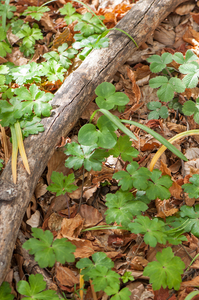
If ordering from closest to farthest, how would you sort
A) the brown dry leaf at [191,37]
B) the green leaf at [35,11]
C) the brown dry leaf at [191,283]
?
the brown dry leaf at [191,283] → the brown dry leaf at [191,37] → the green leaf at [35,11]

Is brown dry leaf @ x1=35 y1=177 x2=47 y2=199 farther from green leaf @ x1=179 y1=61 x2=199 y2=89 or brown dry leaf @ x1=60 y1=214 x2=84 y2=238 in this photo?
green leaf @ x1=179 y1=61 x2=199 y2=89

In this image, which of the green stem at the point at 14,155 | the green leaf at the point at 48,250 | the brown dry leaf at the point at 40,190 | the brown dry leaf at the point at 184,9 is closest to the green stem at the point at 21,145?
the green stem at the point at 14,155

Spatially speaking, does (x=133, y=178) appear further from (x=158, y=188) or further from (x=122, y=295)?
(x=122, y=295)

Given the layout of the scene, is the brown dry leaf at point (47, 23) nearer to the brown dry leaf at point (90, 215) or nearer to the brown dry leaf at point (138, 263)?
the brown dry leaf at point (90, 215)

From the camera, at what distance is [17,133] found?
183 cm

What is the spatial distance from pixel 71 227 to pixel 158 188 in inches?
28.5

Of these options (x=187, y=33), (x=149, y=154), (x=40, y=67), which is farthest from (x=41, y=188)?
(x=187, y=33)

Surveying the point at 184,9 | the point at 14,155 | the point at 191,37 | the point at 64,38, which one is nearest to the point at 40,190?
the point at 14,155

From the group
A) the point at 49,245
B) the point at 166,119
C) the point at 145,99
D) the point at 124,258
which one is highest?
the point at 145,99

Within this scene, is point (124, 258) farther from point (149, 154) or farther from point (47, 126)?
point (47, 126)

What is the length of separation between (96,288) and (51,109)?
4.34ft

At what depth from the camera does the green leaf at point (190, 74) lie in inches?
81.1

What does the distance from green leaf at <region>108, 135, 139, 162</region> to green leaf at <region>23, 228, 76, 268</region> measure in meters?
0.73

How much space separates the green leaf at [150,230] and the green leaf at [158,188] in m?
0.19
